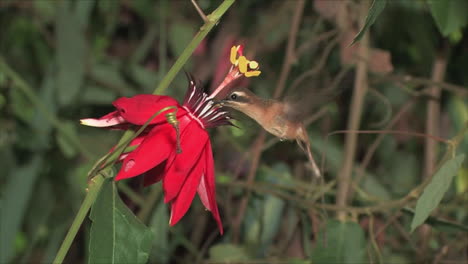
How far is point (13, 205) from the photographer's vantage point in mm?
2010

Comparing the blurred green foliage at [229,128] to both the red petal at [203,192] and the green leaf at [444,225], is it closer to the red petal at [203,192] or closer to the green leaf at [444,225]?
the green leaf at [444,225]

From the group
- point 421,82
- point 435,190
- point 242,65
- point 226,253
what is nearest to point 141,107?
point 242,65

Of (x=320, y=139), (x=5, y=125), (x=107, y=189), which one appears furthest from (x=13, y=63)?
(x=107, y=189)

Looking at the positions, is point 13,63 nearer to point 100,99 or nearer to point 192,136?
point 100,99

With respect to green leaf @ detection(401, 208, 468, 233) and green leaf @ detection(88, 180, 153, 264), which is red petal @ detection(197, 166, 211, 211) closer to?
green leaf @ detection(88, 180, 153, 264)

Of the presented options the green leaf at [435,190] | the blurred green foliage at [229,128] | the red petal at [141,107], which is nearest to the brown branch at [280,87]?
the blurred green foliage at [229,128]

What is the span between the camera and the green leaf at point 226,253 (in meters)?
1.68

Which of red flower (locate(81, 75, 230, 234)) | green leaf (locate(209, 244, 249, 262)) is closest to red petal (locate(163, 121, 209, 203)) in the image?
red flower (locate(81, 75, 230, 234))

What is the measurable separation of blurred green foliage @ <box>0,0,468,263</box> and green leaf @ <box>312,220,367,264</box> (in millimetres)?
160

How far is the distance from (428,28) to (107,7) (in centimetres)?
85

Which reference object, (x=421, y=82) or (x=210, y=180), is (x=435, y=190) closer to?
(x=210, y=180)

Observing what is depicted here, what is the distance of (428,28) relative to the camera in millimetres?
2076

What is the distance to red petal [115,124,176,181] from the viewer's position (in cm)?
98

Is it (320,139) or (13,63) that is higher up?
(13,63)
